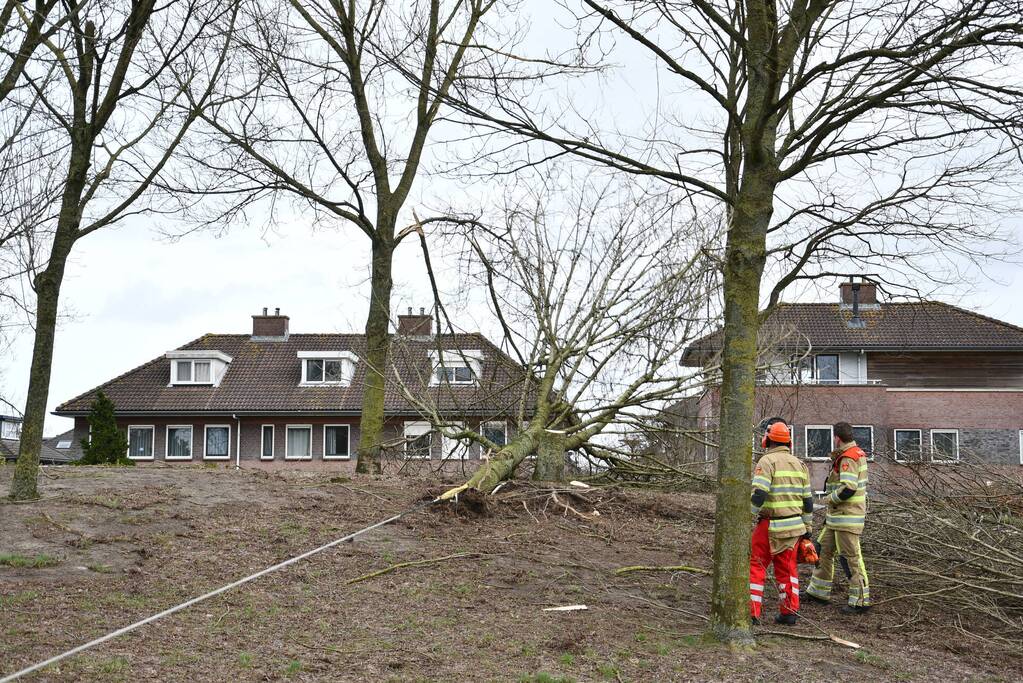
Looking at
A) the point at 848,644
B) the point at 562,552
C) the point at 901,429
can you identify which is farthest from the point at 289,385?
the point at 848,644

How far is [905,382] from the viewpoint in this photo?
3894cm

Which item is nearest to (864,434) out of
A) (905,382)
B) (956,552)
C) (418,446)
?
(905,382)

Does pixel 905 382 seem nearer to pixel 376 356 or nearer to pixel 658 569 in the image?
pixel 376 356

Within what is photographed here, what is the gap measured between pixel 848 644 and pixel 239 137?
12.4m

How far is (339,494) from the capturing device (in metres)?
12.7

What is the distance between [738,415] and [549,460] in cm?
611

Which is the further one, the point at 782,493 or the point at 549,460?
the point at 549,460

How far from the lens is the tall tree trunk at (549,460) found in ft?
45.0

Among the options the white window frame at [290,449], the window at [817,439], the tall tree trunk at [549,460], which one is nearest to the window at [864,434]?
the window at [817,439]

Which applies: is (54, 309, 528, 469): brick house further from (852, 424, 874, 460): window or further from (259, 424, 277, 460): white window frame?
(852, 424, 874, 460): window

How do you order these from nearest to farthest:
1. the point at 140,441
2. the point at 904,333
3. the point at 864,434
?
the point at 864,434, the point at 904,333, the point at 140,441

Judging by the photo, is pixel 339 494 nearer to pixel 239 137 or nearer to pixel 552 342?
A: pixel 552 342

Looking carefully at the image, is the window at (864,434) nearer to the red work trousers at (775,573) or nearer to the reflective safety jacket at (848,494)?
the reflective safety jacket at (848,494)

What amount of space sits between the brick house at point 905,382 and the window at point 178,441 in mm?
19610
